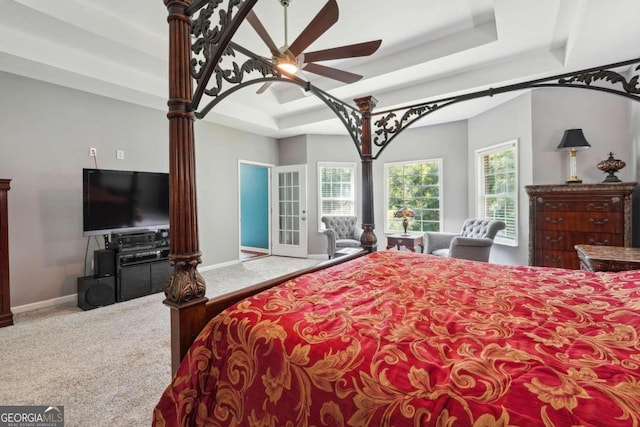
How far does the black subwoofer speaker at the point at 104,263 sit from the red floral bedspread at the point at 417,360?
10.6ft

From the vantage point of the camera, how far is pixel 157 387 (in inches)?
Result: 76.0

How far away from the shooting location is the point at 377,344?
0.88 metres

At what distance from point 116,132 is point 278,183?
3.22 m

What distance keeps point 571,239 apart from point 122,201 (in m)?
5.34

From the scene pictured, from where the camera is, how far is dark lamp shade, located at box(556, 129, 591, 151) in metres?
3.53

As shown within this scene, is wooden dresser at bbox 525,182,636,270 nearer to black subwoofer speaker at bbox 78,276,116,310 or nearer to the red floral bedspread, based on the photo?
the red floral bedspread

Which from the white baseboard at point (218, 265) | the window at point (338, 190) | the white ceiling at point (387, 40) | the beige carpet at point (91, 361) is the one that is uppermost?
the white ceiling at point (387, 40)

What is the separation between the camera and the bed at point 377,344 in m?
0.68

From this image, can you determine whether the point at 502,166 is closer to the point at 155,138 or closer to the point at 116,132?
the point at 155,138

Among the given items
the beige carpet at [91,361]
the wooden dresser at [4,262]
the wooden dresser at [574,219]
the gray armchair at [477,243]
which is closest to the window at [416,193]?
the gray armchair at [477,243]

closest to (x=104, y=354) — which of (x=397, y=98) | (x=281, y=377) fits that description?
(x=281, y=377)

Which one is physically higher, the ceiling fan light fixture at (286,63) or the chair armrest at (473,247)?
the ceiling fan light fixture at (286,63)

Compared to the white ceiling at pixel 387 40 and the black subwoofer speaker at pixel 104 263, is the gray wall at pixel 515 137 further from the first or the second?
the black subwoofer speaker at pixel 104 263

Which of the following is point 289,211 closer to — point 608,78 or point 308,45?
point 308,45
